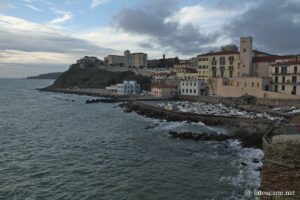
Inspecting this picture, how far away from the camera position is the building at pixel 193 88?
3004 inches

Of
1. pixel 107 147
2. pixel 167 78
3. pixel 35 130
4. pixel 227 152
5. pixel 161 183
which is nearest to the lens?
pixel 161 183

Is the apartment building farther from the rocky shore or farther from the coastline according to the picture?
the rocky shore

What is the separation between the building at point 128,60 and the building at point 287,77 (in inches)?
4318

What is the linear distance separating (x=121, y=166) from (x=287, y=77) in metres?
42.2

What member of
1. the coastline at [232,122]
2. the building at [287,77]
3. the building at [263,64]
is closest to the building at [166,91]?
the building at [263,64]

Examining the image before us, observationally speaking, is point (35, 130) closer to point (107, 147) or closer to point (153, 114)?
point (107, 147)

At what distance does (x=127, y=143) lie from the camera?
30.9 meters

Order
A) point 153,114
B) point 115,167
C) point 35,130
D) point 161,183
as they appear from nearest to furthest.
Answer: point 161,183 < point 115,167 < point 35,130 < point 153,114

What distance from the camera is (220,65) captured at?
77.6 m

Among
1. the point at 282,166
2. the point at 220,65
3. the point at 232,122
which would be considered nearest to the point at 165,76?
the point at 220,65

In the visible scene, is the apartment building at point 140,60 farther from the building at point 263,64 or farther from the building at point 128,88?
the building at point 263,64

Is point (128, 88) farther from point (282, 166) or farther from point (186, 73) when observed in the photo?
point (282, 166)

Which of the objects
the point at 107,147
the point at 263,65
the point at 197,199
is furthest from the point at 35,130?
the point at 263,65

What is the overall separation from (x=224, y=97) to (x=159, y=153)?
40.6 metres
